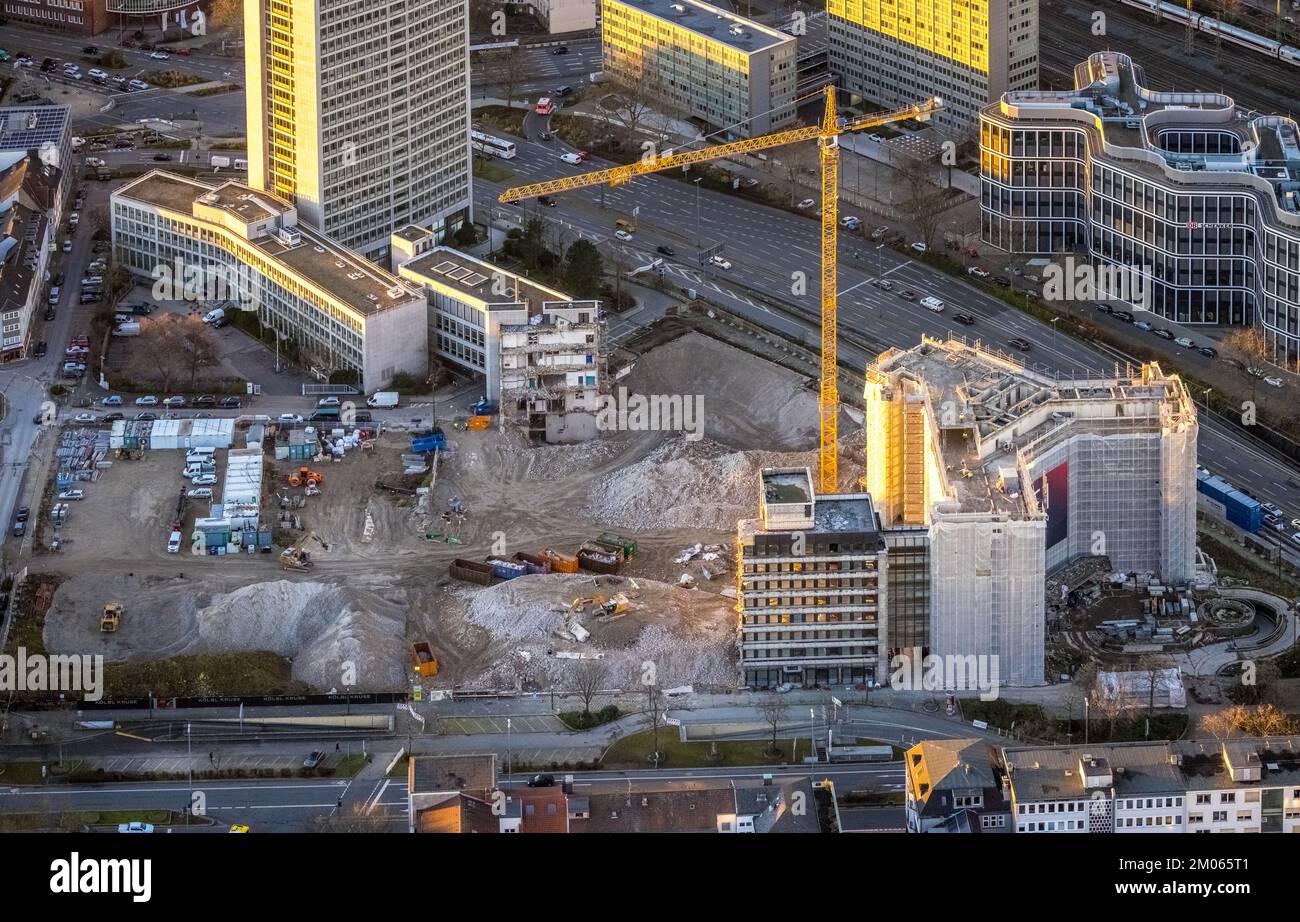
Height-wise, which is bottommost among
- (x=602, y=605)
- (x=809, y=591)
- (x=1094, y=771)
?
(x=602, y=605)

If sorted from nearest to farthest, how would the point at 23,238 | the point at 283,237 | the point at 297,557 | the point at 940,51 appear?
1. the point at 297,557
2. the point at 283,237
3. the point at 23,238
4. the point at 940,51

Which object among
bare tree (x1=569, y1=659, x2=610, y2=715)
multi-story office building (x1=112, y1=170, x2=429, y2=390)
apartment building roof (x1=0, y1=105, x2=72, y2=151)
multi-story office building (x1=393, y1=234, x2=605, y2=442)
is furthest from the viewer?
apartment building roof (x1=0, y1=105, x2=72, y2=151)

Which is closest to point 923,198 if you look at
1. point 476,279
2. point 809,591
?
point 476,279

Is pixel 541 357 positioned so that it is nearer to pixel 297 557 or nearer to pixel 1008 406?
pixel 297 557

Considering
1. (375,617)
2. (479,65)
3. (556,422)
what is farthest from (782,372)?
(479,65)

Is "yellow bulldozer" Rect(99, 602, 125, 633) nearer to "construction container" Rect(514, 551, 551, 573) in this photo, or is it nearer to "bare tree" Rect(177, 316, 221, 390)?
"construction container" Rect(514, 551, 551, 573)

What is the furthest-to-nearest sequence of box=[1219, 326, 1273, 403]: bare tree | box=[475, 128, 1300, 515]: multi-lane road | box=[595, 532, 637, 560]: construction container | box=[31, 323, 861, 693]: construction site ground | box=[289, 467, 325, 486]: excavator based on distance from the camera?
box=[475, 128, 1300, 515]: multi-lane road < box=[1219, 326, 1273, 403]: bare tree < box=[289, 467, 325, 486]: excavator < box=[595, 532, 637, 560]: construction container < box=[31, 323, 861, 693]: construction site ground

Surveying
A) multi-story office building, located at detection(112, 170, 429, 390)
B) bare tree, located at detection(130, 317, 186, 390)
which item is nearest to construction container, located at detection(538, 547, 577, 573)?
multi-story office building, located at detection(112, 170, 429, 390)

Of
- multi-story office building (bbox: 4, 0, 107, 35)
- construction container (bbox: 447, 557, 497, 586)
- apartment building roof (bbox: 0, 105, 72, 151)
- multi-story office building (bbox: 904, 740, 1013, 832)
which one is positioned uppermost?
multi-story office building (bbox: 4, 0, 107, 35)
